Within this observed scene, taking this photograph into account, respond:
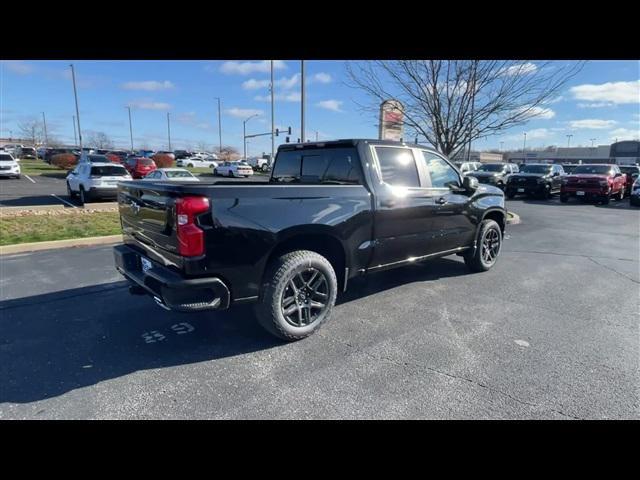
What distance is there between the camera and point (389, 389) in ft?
9.61

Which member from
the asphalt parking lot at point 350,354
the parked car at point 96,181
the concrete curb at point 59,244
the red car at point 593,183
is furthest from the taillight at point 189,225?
the red car at point 593,183

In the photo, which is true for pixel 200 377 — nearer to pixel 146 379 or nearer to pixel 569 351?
pixel 146 379

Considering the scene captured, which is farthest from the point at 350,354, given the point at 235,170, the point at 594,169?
the point at 235,170

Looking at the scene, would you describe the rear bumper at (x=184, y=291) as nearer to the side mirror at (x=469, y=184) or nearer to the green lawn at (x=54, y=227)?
the side mirror at (x=469, y=184)

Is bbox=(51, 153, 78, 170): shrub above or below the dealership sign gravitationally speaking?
below

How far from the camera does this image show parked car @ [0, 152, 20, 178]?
2275 cm

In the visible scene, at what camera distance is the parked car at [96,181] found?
13.4 meters

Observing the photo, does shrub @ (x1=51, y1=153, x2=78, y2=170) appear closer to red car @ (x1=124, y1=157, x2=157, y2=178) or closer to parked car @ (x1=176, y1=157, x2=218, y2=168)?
red car @ (x1=124, y1=157, x2=157, y2=178)

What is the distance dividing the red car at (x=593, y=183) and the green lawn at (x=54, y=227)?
19.5m

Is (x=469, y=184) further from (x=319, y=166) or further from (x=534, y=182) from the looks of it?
(x=534, y=182)

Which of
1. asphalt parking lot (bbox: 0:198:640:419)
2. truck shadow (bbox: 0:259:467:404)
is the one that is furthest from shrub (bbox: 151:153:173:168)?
truck shadow (bbox: 0:259:467:404)

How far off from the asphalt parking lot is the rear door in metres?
0.67
